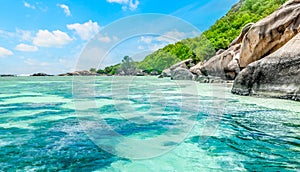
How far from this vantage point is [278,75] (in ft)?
30.7

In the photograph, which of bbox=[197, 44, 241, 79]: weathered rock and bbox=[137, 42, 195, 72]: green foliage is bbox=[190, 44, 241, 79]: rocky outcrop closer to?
bbox=[197, 44, 241, 79]: weathered rock

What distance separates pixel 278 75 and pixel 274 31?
4.02 m

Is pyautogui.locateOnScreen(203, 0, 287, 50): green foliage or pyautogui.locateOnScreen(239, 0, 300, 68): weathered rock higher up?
pyautogui.locateOnScreen(203, 0, 287, 50): green foliage

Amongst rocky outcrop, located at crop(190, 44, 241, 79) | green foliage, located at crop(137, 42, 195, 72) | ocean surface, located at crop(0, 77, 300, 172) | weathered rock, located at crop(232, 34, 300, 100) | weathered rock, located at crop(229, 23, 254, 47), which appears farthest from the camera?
weathered rock, located at crop(229, 23, 254, 47)

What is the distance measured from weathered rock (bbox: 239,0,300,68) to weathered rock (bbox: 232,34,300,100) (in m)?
2.20

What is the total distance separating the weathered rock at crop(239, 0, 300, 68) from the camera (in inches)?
452

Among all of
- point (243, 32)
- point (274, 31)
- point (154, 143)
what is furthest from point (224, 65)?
point (154, 143)

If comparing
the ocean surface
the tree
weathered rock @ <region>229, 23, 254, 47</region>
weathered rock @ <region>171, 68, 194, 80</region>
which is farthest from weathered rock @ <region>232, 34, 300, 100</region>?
weathered rock @ <region>171, 68, 194, 80</region>

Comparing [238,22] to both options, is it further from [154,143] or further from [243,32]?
[154,143]

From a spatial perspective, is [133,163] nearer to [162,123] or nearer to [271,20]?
[162,123]

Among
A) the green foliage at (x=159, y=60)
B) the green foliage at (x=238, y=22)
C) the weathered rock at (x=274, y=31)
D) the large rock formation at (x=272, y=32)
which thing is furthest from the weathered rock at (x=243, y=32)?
the green foliage at (x=238, y=22)

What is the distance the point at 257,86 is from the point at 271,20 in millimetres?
4417

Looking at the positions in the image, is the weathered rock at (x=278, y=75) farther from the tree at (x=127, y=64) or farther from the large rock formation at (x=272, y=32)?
the tree at (x=127, y=64)

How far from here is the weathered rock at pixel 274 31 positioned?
11.5 metres
